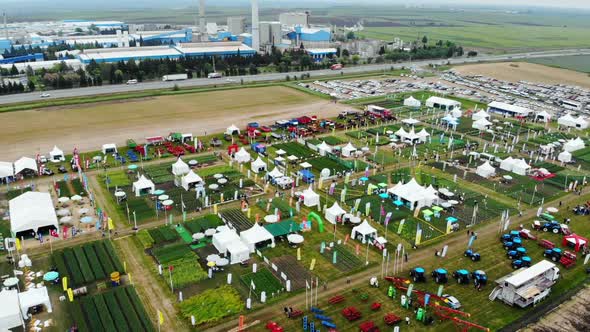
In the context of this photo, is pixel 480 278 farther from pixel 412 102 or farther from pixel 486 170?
pixel 412 102

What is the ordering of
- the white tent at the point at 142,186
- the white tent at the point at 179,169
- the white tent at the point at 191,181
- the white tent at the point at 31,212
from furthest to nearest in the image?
the white tent at the point at 179,169, the white tent at the point at 191,181, the white tent at the point at 142,186, the white tent at the point at 31,212

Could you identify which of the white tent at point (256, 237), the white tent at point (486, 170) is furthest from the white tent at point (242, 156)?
the white tent at point (486, 170)

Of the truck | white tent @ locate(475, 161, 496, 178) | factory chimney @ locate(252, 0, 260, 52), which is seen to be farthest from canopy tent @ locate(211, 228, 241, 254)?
factory chimney @ locate(252, 0, 260, 52)

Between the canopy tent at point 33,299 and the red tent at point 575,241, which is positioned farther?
the red tent at point 575,241

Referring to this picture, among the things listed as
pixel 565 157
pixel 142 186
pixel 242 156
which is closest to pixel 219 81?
pixel 242 156

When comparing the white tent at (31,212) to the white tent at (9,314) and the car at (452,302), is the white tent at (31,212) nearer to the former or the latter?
the white tent at (9,314)

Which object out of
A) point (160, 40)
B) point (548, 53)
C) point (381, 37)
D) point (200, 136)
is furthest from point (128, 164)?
point (381, 37)

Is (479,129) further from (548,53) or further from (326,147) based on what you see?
(548,53)
